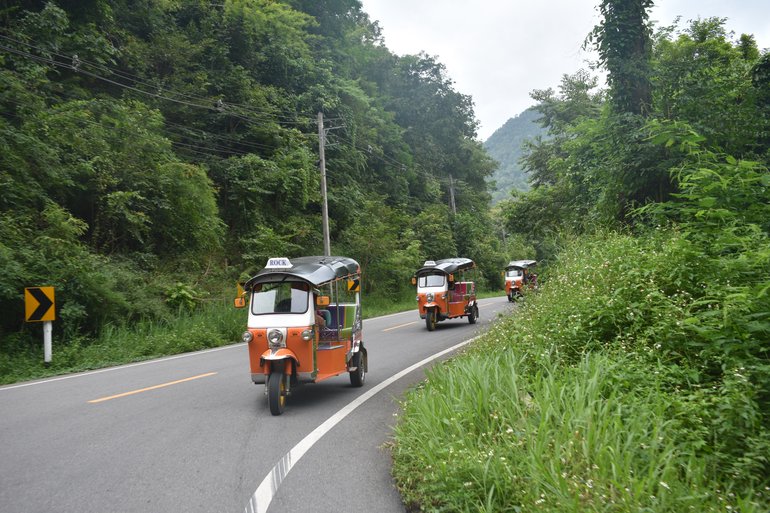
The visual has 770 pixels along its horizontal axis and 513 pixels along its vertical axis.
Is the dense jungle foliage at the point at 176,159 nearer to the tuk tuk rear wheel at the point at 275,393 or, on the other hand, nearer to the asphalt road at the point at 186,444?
the asphalt road at the point at 186,444

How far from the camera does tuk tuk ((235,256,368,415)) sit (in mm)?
7488

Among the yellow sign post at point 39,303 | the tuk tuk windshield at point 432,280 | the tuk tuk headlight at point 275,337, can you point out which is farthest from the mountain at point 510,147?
the tuk tuk headlight at point 275,337

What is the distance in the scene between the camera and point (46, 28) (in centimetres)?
1750

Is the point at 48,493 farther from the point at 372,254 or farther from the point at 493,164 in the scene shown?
the point at 493,164

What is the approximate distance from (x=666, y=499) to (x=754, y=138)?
34.6 ft

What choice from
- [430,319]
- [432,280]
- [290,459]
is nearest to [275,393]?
[290,459]

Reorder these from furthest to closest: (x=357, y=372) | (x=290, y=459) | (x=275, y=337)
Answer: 1. (x=357, y=372)
2. (x=275, y=337)
3. (x=290, y=459)

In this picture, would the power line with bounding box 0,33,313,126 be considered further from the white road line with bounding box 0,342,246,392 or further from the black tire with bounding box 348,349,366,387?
the black tire with bounding box 348,349,366,387

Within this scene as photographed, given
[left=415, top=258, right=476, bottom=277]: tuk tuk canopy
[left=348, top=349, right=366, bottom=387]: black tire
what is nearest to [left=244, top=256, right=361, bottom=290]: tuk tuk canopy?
[left=348, top=349, right=366, bottom=387]: black tire

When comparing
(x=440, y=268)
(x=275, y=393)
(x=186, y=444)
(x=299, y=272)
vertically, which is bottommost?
(x=186, y=444)

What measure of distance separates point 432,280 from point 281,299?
36.7 feet

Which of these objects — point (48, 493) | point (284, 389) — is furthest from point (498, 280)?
point (48, 493)

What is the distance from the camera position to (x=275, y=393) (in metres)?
7.14

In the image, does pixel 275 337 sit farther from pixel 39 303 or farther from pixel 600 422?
pixel 39 303
